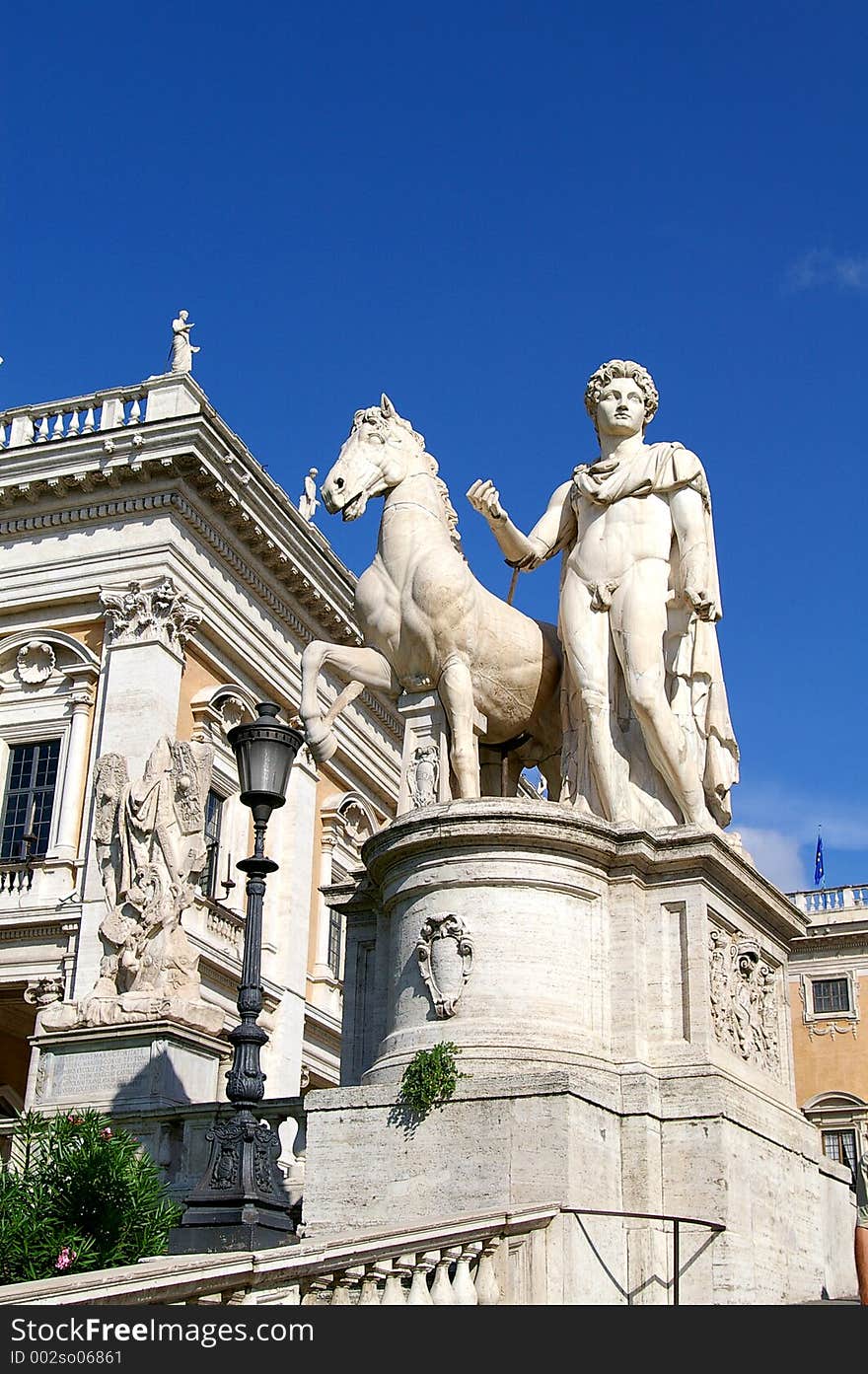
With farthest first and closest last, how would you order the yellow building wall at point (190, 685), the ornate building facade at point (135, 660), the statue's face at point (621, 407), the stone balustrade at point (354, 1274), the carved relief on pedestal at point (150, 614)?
the yellow building wall at point (190, 685) < the carved relief on pedestal at point (150, 614) < the ornate building facade at point (135, 660) < the statue's face at point (621, 407) < the stone balustrade at point (354, 1274)

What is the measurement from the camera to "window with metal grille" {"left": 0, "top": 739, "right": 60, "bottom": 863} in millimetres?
26002

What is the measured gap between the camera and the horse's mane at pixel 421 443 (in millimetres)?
11469

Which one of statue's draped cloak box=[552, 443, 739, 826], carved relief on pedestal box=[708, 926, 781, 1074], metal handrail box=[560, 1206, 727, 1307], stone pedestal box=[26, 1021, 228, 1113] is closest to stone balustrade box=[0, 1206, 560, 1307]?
metal handrail box=[560, 1206, 727, 1307]

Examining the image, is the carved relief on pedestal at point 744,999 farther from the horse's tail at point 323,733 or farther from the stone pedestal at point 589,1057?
the horse's tail at point 323,733

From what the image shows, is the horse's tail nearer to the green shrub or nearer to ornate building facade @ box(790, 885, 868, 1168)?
the green shrub

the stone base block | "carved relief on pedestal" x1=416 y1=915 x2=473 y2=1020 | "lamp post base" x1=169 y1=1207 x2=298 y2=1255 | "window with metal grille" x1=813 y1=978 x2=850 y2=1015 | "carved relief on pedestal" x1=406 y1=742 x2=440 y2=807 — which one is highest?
"window with metal grille" x1=813 y1=978 x2=850 y2=1015

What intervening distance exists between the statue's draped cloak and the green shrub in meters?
3.72

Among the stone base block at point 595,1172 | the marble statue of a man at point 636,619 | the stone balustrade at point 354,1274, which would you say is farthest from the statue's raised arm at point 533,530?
the stone balustrade at point 354,1274

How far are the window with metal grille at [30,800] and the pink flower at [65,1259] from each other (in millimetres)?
18246

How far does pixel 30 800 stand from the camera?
26.4m

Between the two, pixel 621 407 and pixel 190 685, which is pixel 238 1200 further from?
pixel 190 685

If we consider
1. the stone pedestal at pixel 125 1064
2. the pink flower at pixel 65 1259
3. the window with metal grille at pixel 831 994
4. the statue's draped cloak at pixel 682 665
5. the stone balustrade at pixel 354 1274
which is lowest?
the stone balustrade at pixel 354 1274
